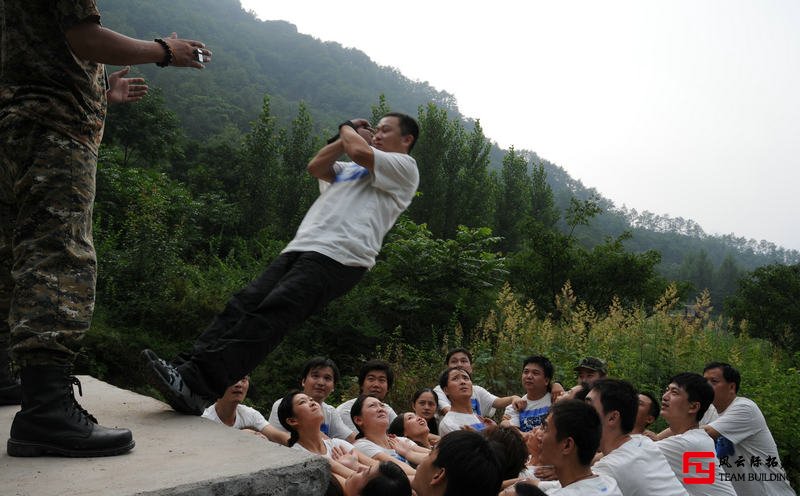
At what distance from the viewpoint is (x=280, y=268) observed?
270 cm

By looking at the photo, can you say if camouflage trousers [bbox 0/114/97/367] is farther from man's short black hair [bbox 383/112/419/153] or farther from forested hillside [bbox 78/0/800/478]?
forested hillside [bbox 78/0/800/478]

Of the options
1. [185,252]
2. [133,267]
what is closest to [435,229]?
[185,252]

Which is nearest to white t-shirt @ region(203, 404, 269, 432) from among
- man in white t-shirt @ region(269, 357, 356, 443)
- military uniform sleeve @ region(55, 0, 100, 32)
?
man in white t-shirt @ region(269, 357, 356, 443)

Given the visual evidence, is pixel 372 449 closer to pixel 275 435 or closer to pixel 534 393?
pixel 275 435

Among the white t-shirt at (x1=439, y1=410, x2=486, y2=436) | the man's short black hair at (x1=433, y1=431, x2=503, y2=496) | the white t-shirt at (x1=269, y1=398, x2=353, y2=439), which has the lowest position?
the white t-shirt at (x1=269, y1=398, x2=353, y2=439)

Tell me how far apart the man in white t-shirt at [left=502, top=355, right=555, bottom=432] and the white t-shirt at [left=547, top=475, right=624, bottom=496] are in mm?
2292

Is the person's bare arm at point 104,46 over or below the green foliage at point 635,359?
over

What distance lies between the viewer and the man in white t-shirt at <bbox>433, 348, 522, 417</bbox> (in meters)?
5.39

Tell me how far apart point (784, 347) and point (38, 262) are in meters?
14.3

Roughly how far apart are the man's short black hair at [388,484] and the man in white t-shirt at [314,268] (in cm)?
75

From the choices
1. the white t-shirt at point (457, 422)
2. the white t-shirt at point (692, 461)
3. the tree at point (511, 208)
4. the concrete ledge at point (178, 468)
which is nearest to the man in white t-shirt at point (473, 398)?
the white t-shirt at point (457, 422)

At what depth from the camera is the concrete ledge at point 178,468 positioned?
1598mm

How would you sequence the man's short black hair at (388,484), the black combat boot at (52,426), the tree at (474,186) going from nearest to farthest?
the black combat boot at (52,426) → the man's short black hair at (388,484) → the tree at (474,186)

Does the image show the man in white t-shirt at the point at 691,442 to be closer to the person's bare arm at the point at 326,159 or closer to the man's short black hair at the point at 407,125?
the man's short black hair at the point at 407,125
